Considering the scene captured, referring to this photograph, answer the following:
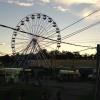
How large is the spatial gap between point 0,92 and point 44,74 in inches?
1399

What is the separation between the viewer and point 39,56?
2670 inches

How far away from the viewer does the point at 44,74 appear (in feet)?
243

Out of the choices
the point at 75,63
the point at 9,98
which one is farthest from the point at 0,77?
the point at 75,63

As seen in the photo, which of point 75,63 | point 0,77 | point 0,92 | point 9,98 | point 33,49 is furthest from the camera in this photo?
point 75,63

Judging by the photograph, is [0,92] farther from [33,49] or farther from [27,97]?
[33,49]

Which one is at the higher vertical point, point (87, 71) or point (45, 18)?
point (45, 18)

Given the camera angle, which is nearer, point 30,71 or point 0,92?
point 0,92

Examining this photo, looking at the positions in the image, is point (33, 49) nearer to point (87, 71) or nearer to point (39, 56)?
point (39, 56)

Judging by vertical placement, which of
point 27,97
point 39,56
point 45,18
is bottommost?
point 27,97

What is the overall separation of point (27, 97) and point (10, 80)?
69.6 ft

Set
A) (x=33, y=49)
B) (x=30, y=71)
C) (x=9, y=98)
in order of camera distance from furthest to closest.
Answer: (x=30, y=71)
(x=33, y=49)
(x=9, y=98)

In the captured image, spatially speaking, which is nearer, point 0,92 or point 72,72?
point 0,92

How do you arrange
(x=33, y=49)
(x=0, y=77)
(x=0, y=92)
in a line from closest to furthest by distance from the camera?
(x=0, y=92) < (x=0, y=77) < (x=33, y=49)

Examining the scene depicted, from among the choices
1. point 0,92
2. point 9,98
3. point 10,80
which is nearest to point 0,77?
point 10,80
